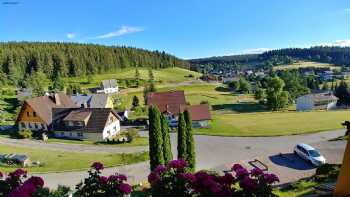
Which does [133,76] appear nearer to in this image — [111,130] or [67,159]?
[111,130]

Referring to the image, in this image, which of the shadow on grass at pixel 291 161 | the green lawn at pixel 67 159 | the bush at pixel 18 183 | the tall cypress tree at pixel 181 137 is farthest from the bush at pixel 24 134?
the bush at pixel 18 183

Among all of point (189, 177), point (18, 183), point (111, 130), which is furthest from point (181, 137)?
point (111, 130)

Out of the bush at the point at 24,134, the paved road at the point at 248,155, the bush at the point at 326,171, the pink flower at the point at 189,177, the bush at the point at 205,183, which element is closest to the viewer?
the bush at the point at 205,183

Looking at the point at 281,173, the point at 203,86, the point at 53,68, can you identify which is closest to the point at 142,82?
the point at 203,86

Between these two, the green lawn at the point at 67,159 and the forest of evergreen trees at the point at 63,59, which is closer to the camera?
the green lawn at the point at 67,159

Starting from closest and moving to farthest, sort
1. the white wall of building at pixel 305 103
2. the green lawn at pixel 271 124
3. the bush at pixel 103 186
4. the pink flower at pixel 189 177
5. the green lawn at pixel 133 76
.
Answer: the pink flower at pixel 189 177 → the bush at pixel 103 186 → the green lawn at pixel 271 124 → the white wall of building at pixel 305 103 → the green lawn at pixel 133 76

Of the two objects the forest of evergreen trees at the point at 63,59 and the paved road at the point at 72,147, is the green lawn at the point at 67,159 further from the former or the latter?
the forest of evergreen trees at the point at 63,59

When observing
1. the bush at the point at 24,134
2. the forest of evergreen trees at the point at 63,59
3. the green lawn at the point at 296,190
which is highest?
the forest of evergreen trees at the point at 63,59
